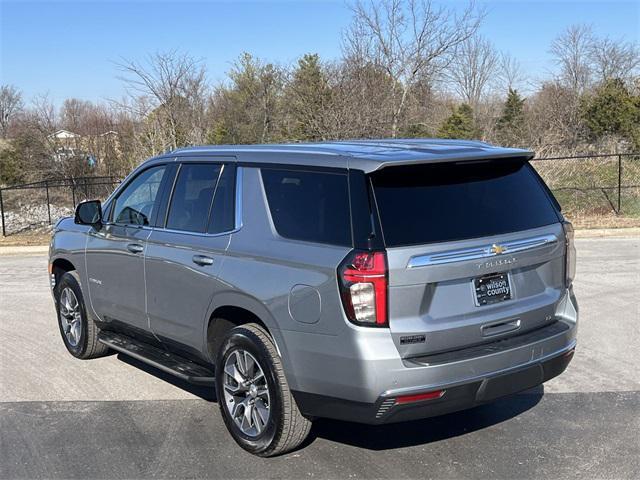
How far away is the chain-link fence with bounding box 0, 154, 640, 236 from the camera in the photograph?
54.6ft

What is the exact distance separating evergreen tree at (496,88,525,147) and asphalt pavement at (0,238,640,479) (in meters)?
21.3

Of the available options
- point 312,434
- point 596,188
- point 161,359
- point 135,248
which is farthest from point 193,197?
point 596,188

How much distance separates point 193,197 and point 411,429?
2.22 meters

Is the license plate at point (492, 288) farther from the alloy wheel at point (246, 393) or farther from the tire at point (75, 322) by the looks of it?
the tire at point (75, 322)

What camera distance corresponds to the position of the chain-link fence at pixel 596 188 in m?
16.3

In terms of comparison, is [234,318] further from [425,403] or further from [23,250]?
[23,250]

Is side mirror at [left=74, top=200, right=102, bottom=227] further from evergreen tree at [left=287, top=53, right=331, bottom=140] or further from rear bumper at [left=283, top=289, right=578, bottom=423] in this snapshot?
evergreen tree at [left=287, top=53, right=331, bottom=140]

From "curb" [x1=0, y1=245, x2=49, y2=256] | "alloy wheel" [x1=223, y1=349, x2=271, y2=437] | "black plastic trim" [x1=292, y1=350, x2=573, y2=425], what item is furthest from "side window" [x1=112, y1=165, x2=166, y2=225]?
"curb" [x1=0, y1=245, x2=49, y2=256]

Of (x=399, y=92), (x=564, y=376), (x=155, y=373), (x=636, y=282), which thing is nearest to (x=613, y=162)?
(x=399, y=92)

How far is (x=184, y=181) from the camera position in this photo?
16.6 feet

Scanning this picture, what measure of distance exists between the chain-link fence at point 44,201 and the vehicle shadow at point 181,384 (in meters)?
13.5

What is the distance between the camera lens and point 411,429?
4562 mm

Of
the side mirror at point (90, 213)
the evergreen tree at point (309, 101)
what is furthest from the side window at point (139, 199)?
the evergreen tree at point (309, 101)

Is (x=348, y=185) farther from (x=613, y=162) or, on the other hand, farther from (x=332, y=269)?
(x=613, y=162)
